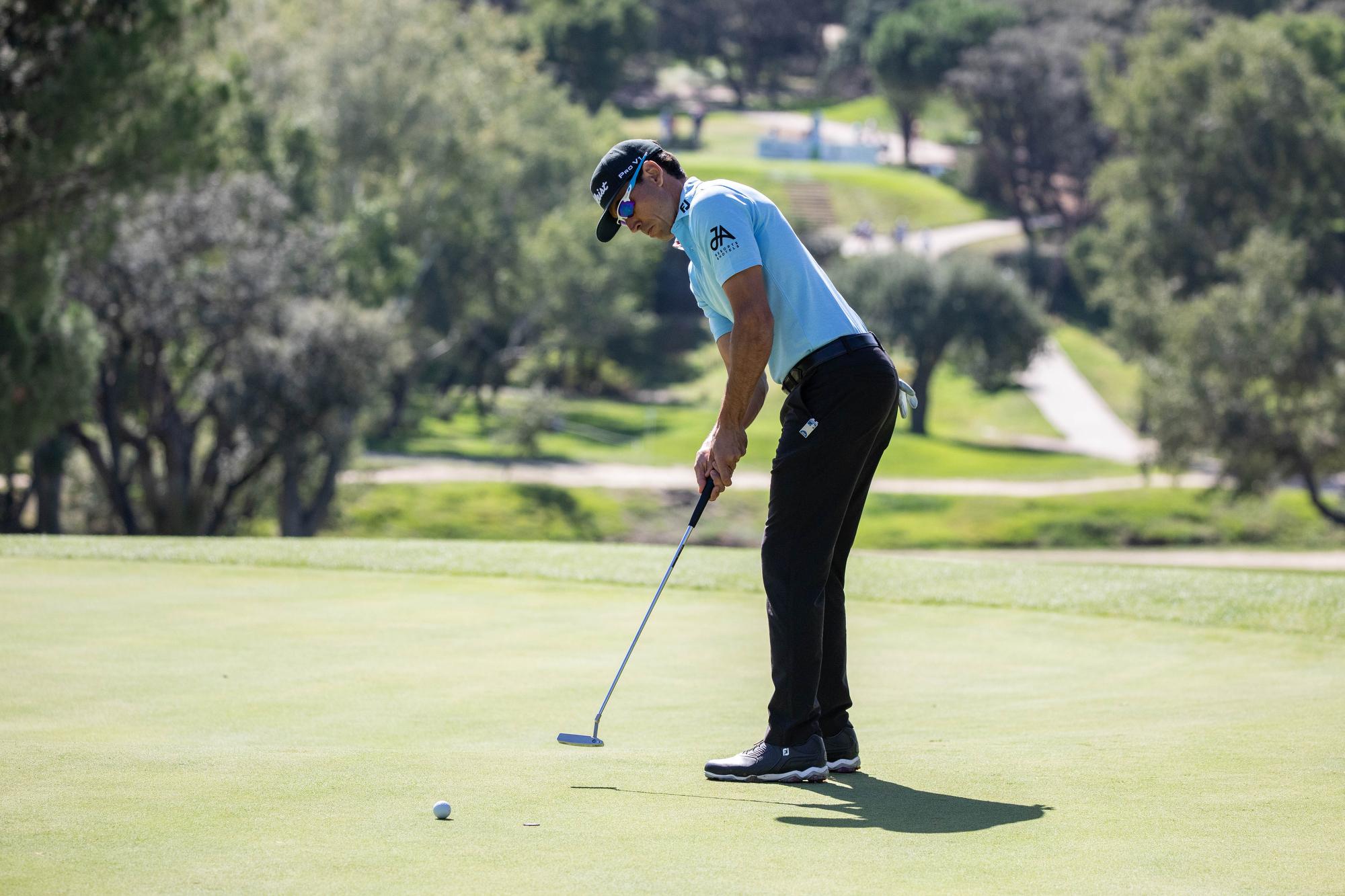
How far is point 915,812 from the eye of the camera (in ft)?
16.0

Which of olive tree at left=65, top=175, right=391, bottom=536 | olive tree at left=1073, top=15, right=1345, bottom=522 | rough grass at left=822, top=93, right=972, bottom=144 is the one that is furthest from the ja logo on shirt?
rough grass at left=822, top=93, right=972, bottom=144

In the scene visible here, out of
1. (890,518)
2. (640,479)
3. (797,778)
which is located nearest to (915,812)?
(797,778)

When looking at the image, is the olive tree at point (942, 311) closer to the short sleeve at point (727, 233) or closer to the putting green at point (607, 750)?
the putting green at point (607, 750)

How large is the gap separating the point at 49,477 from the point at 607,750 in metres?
33.3

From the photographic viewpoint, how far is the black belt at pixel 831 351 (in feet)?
18.8

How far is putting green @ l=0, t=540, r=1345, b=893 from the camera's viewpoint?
4027mm

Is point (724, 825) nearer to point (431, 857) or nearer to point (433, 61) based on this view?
point (431, 857)

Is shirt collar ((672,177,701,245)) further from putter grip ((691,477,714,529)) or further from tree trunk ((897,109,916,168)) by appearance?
tree trunk ((897,109,916,168))

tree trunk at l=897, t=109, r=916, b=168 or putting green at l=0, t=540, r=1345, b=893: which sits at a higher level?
tree trunk at l=897, t=109, r=916, b=168

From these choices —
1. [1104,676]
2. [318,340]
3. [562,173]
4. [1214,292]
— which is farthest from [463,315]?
[1104,676]

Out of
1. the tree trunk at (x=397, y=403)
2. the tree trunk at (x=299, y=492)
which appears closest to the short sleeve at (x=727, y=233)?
the tree trunk at (x=299, y=492)

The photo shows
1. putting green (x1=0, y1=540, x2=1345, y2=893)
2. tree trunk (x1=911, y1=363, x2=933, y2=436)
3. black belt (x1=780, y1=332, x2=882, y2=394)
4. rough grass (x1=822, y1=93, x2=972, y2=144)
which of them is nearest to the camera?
putting green (x1=0, y1=540, x2=1345, y2=893)

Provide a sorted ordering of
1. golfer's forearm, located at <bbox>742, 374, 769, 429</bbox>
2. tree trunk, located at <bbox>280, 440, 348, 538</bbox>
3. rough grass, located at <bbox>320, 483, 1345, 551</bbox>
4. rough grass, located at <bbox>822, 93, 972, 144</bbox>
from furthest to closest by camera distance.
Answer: rough grass, located at <bbox>822, 93, 972, 144</bbox> < rough grass, located at <bbox>320, 483, 1345, 551</bbox> < tree trunk, located at <bbox>280, 440, 348, 538</bbox> < golfer's forearm, located at <bbox>742, 374, 769, 429</bbox>

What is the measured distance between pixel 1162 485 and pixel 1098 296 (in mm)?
14108
